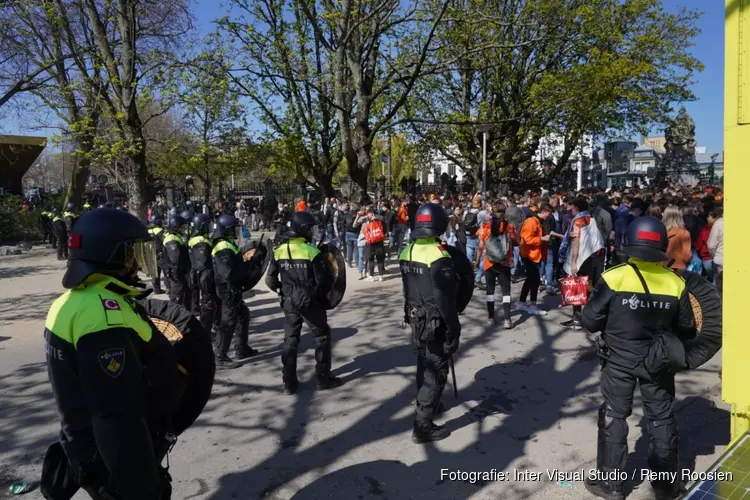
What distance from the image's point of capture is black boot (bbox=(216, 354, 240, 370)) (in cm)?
625

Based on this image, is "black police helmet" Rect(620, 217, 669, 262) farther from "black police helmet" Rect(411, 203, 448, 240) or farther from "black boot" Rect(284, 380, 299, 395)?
"black boot" Rect(284, 380, 299, 395)

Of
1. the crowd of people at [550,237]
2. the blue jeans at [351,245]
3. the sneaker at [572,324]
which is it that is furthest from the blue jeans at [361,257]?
the sneaker at [572,324]

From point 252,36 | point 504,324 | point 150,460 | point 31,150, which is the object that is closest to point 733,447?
point 150,460

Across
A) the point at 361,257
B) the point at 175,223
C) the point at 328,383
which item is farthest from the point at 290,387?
the point at 361,257

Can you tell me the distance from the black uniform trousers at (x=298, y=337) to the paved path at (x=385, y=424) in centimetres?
25

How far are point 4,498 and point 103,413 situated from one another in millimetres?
2632

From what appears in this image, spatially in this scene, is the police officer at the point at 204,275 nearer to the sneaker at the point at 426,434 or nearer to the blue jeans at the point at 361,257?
the sneaker at the point at 426,434

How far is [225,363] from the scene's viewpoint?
20.7 ft

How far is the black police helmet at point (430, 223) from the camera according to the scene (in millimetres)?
4578

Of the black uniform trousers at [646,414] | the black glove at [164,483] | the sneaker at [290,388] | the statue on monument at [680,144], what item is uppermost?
the statue on monument at [680,144]

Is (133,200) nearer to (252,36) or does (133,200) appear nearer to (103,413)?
(252,36)

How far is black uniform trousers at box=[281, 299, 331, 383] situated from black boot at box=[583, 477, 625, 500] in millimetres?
2803

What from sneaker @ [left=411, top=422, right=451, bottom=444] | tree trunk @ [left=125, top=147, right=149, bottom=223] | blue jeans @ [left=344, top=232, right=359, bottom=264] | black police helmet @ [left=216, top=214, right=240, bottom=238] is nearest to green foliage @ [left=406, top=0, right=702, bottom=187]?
blue jeans @ [left=344, top=232, right=359, bottom=264]

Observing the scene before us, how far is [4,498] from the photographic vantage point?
11.9ft
